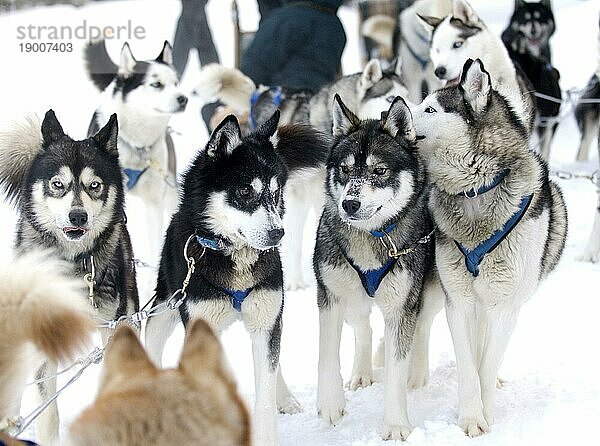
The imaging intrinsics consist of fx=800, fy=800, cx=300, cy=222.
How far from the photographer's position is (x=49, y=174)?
312 centimetres

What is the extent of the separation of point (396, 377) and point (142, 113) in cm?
291

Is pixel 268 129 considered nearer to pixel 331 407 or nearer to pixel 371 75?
pixel 331 407

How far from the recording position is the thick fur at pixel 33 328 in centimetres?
165

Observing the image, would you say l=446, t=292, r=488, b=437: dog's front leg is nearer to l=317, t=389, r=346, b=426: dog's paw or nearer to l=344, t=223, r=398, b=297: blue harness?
l=344, t=223, r=398, b=297: blue harness

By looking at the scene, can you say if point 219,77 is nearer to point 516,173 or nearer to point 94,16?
point 94,16

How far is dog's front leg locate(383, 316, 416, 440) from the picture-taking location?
3.07 metres

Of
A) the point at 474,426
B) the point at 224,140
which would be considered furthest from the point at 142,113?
the point at 474,426

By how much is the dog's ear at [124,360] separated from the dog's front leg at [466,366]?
1.89 m

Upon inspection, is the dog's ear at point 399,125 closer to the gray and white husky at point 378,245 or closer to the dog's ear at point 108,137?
the gray and white husky at point 378,245

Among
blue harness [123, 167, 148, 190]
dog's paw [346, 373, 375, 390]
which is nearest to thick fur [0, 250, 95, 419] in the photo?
dog's paw [346, 373, 375, 390]

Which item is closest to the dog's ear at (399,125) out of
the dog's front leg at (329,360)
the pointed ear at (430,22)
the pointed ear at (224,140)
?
the pointed ear at (224,140)

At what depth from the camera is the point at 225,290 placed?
9.52 feet

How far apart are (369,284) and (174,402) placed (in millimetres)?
1839

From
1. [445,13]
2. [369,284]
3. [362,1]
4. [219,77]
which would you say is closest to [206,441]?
[369,284]
